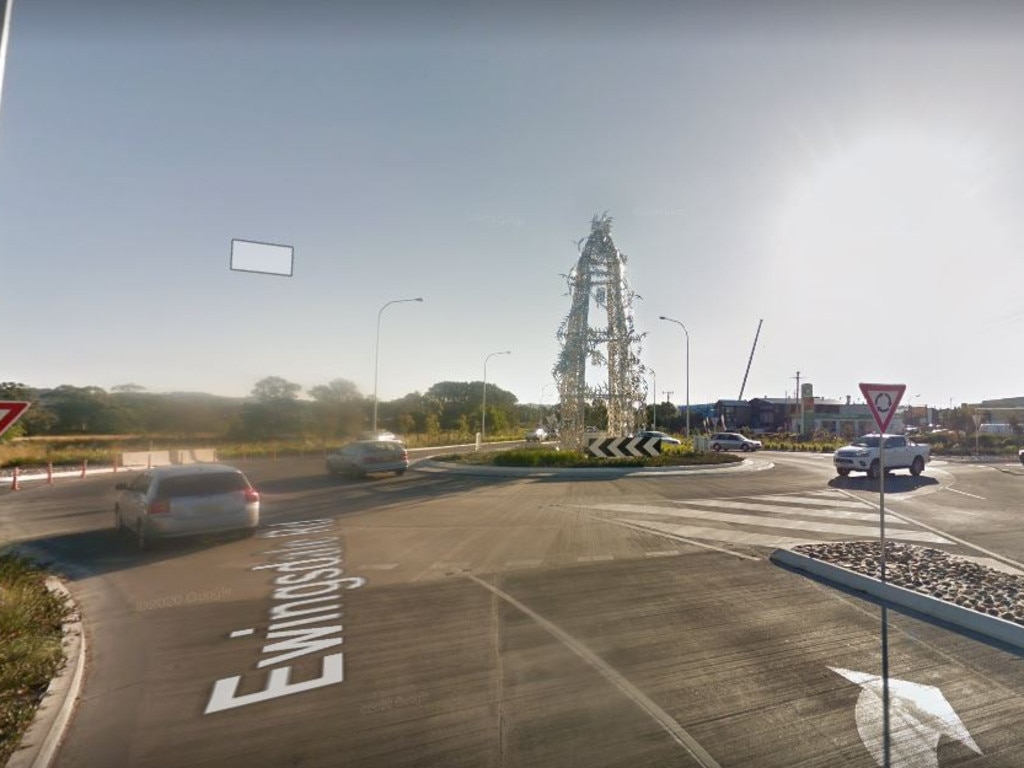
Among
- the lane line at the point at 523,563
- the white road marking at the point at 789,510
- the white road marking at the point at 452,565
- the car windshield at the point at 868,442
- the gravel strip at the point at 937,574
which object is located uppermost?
the car windshield at the point at 868,442

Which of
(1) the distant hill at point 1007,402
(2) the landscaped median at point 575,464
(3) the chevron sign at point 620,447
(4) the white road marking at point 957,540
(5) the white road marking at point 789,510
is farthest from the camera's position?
(1) the distant hill at point 1007,402

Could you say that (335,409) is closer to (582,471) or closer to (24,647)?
(582,471)

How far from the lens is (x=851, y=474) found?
22.7 m

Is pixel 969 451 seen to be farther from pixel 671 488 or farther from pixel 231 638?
pixel 231 638

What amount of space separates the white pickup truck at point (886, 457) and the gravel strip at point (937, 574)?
43.6 feet

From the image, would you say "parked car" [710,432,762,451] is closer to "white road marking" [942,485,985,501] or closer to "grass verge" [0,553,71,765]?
"white road marking" [942,485,985,501]

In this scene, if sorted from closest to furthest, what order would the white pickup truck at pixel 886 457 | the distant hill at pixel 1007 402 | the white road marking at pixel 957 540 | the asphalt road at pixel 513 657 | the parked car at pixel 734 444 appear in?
the asphalt road at pixel 513 657 → the white road marking at pixel 957 540 → the white pickup truck at pixel 886 457 → the parked car at pixel 734 444 → the distant hill at pixel 1007 402

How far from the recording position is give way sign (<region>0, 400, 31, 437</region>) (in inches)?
210

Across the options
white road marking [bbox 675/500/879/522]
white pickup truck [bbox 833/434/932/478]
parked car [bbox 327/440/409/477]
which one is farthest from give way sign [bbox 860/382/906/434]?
parked car [bbox 327/440/409/477]

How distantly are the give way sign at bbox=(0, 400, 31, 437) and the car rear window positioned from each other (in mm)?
3958

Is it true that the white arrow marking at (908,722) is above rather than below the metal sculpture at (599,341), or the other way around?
below

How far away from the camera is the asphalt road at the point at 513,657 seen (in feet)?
11.8

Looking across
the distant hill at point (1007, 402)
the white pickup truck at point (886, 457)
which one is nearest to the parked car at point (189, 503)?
the white pickup truck at point (886, 457)

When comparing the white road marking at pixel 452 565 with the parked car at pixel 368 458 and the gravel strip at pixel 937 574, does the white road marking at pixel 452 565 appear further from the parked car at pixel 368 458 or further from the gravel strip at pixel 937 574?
the parked car at pixel 368 458
